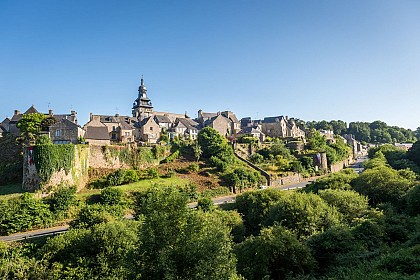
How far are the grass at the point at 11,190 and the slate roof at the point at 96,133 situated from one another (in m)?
13.2

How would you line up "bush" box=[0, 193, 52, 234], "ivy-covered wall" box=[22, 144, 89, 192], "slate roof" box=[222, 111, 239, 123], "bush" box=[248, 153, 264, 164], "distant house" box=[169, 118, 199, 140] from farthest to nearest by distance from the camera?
1. "slate roof" box=[222, 111, 239, 123]
2. "distant house" box=[169, 118, 199, 140]
3. "bush" box=[248, 153, 264, 164]
4. "ivy-covered wall" box=[22, 144, 89, 192]
5. "bush" box=[0, 193, 52, 234]

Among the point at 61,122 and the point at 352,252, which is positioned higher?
the point at 61,122

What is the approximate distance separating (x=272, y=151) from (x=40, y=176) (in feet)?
140

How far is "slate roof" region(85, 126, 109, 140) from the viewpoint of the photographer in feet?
150

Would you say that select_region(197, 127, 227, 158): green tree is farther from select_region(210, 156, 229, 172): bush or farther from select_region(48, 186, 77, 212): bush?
select_region(48, 186, 77, 212): bush

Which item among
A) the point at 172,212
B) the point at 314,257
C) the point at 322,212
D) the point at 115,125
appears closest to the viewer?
the point at 172,212

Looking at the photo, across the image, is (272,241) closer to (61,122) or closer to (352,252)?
(352,252)

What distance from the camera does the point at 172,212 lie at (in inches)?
598

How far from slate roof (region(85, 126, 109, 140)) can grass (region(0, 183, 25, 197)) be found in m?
13.2

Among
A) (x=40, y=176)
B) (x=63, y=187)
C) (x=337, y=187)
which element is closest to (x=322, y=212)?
(x=337, y=187)

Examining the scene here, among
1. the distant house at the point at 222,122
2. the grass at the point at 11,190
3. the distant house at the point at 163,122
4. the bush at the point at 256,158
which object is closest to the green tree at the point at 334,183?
the bush at the point at 256,158

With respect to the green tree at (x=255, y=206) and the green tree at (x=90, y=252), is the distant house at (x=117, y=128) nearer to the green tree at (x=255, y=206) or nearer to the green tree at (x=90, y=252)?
the green tree at (x=255, y=206)

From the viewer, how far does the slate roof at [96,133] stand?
4566 centimetres

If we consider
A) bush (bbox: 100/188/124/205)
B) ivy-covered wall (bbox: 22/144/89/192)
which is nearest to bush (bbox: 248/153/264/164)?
bush (bbox: 100/188/124/205)
